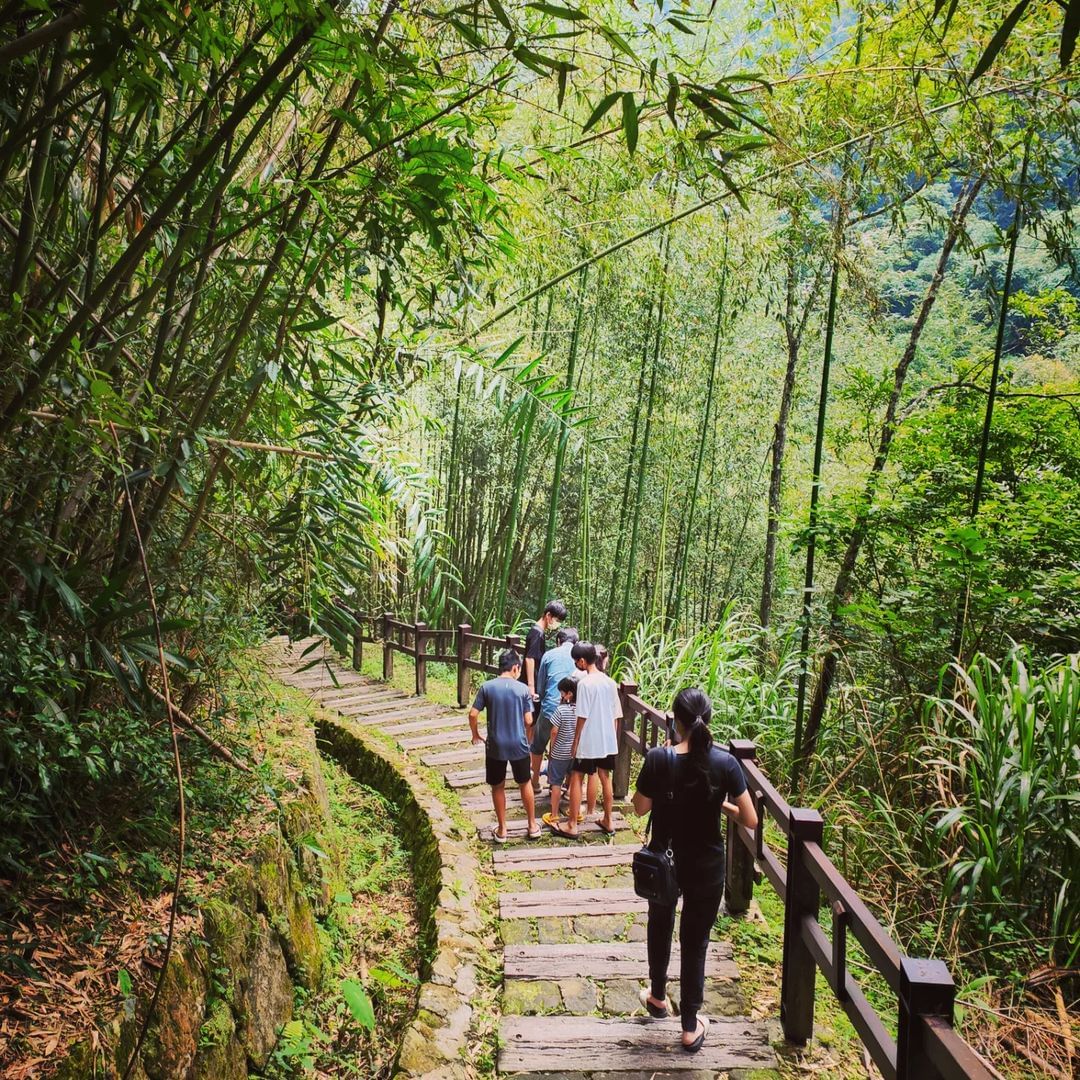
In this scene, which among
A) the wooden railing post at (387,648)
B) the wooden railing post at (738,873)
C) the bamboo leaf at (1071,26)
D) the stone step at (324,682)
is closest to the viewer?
the bamboo leaf at (1071,26)

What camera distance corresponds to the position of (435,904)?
4008 millimetres

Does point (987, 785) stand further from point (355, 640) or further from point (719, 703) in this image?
point (355, 640)

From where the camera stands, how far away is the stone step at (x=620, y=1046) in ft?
8.99

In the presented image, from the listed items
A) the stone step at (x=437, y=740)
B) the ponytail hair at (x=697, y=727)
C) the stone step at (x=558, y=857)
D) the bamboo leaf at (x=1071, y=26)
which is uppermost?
the bamboo leaf at (x=1071, y=26)

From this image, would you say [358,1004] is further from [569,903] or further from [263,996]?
[569,903]

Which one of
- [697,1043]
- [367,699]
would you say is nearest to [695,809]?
[697,1043]

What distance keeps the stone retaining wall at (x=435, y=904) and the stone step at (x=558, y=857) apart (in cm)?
18

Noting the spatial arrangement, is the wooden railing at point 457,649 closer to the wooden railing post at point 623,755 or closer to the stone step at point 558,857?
the wooden railing post at point 623,755

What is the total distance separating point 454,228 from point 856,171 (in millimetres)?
2957

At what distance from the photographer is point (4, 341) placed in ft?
5.78

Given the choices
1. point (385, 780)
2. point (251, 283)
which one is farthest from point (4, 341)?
point (385, 780)

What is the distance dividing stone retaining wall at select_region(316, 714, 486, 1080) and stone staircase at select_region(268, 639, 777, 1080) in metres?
0.16

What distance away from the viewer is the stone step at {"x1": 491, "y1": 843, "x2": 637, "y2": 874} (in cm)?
441

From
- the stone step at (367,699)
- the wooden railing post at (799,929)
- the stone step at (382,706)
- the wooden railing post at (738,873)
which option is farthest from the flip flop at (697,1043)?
the stone step at (367,699)
